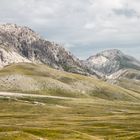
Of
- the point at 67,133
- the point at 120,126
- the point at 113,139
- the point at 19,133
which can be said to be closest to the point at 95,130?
the point at 120,126

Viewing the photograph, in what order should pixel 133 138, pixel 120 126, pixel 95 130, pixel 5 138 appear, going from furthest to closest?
pixel 120 126 → pixel 95 130 → pixel 133 138 → pixel 5 138

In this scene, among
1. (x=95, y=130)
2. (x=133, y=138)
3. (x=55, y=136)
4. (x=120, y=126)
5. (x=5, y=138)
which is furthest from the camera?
(x=120, y=126)

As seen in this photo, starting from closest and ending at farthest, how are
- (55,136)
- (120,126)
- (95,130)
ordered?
(55,136) < (95,130) < (120,126)

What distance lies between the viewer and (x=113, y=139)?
102 m

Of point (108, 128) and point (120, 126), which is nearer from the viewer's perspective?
point (108, 128)

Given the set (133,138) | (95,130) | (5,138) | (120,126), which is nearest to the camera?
(5,138)

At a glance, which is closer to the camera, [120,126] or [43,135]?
[43,135]

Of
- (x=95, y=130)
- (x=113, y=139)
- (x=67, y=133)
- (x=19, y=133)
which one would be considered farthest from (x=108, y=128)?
(x=19, y=133)

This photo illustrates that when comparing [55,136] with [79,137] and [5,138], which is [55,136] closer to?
[79,137]

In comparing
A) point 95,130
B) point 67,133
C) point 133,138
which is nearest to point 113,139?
point 133,138

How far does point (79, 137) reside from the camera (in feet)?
283

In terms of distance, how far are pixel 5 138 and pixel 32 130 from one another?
61.7ft

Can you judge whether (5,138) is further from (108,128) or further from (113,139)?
(108,128)

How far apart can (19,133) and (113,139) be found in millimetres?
34669
